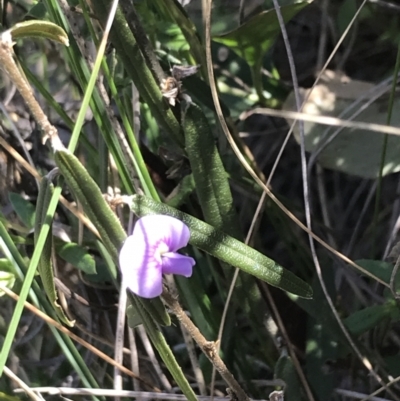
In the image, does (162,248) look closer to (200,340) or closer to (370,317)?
(200,340)

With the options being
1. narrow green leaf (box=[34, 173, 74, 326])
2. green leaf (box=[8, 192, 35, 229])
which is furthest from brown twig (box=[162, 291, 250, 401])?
green leaf (box=[8, 192, 35, 229])

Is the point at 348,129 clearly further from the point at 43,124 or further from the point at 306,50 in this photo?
the point at 43,124

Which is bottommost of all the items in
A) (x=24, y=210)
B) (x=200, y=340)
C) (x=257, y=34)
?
(x=200, y=340)

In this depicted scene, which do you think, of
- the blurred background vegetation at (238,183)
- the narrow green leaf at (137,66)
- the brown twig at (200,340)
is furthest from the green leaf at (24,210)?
the brown twig at (200,340)

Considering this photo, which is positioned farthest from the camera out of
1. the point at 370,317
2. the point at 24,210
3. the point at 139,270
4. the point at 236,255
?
the point at 24,210

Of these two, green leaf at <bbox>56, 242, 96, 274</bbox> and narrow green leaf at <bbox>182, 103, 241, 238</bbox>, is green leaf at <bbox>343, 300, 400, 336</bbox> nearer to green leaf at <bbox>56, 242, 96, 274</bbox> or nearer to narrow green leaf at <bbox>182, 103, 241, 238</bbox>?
narrow green leaf at <bbox>182, 103, 241, 238</bbox>

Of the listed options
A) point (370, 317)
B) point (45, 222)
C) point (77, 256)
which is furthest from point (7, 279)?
point (370, 317)
